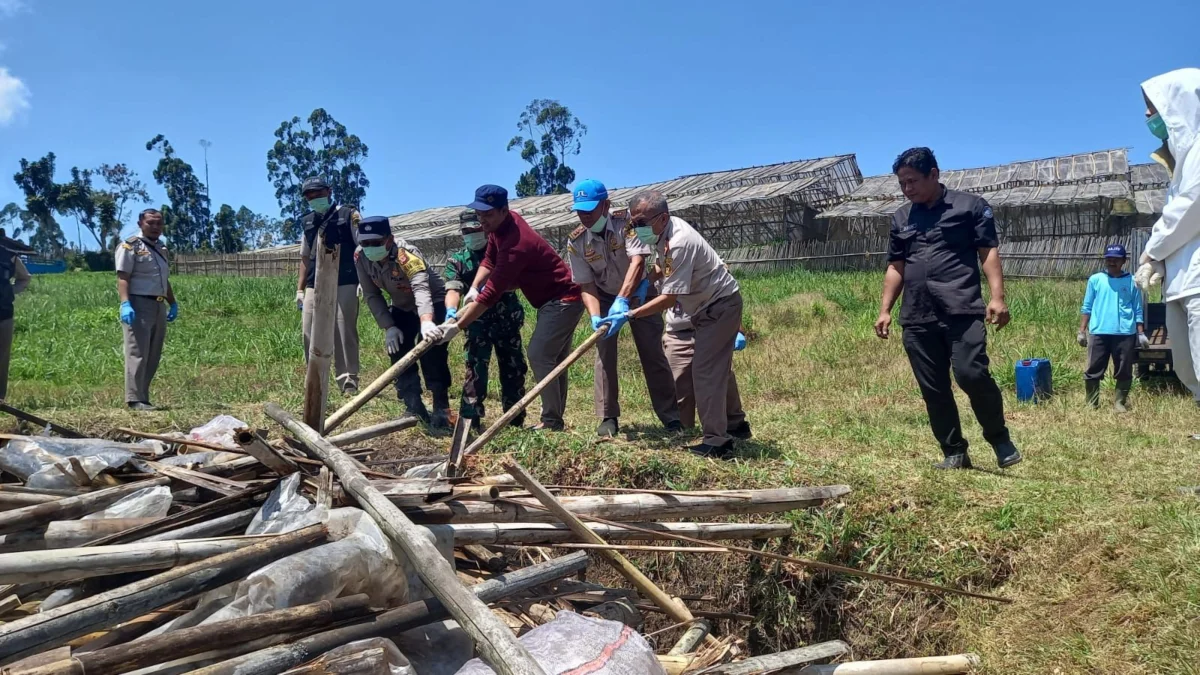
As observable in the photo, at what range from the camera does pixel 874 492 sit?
4.32 meters

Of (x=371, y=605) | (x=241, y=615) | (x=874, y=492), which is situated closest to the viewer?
(x=241, y=615)

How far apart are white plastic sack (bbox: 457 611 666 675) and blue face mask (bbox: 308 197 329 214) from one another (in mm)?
4781

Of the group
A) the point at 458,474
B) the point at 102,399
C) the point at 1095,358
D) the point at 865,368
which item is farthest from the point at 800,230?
the point at 458,474

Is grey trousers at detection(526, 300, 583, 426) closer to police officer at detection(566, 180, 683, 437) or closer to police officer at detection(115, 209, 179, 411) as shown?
police officer at detection(566, 180, 683, 437)

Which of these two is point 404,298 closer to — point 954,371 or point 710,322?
point 710,322

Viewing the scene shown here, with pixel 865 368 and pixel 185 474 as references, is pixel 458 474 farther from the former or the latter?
pixel 865 368

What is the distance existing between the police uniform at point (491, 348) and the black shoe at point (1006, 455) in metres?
2.99

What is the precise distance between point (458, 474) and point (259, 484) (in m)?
0.76

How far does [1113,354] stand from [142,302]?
842cm

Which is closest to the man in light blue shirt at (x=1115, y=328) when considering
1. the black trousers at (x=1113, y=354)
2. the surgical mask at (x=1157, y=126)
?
the black trousers at (x=1113, y=354)

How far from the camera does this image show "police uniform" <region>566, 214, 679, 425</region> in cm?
557

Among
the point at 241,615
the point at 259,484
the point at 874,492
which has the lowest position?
the point at 874,492

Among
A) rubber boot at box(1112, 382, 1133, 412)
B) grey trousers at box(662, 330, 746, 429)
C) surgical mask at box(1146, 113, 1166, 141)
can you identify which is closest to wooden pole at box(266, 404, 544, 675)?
grey trousers at box(662, 330, 746, 429)

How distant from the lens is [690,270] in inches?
190
